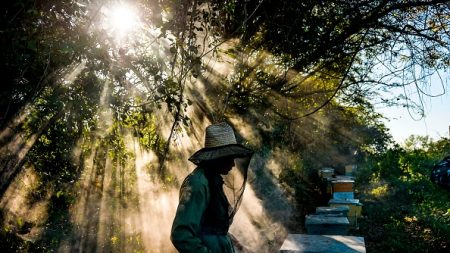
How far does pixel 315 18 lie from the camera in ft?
15.0

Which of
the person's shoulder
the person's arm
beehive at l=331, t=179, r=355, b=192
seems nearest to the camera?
the person's arm

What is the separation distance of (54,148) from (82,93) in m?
1.51

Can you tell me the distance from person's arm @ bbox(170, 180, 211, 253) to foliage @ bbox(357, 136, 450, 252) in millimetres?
6675

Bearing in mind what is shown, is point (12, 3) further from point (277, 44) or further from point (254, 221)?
point (254, 221)

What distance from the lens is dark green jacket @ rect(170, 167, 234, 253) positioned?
74.0 inches

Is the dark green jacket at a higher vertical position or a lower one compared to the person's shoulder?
lower

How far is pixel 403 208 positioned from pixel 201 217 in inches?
411

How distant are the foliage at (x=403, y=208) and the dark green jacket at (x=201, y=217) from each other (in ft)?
21.0

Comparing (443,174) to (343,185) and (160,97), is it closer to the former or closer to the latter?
(160,97)

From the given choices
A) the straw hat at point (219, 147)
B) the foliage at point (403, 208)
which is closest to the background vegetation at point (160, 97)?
the foliage at point (403, 208)

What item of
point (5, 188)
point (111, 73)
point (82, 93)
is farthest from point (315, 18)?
point (5, 188)

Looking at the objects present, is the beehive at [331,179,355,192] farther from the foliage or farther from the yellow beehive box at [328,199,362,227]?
the foliage

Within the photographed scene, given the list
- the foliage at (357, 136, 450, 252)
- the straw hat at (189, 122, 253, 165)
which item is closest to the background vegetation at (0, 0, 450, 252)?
the foliage at (357, 136, 450, 252)

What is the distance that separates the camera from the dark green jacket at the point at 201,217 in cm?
188
